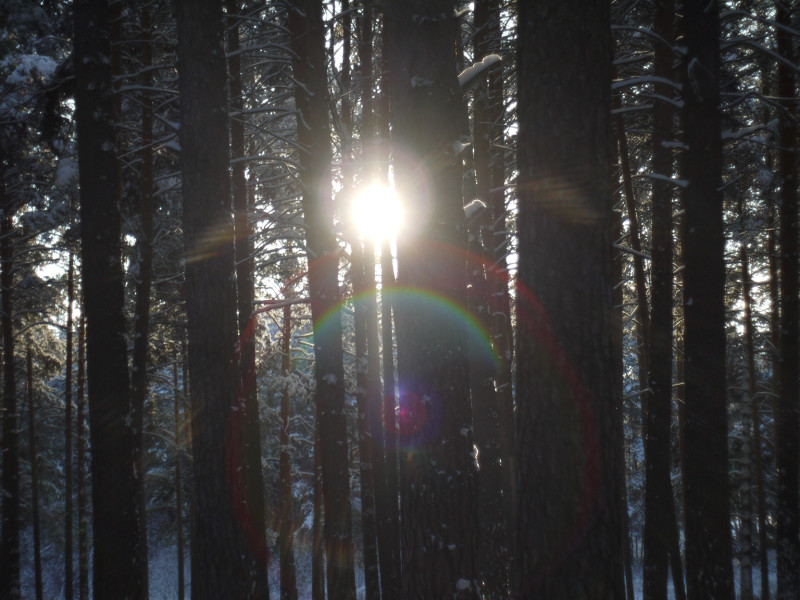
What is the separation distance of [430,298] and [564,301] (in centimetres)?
134

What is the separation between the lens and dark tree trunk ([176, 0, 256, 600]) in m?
5.94

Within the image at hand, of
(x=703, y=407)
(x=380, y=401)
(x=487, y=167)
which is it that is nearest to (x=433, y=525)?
(x=703, y=407)

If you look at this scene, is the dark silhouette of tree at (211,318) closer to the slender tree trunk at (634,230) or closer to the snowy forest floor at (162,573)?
the slender tree trunk at (634,230)

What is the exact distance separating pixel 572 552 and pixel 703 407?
14.5ft

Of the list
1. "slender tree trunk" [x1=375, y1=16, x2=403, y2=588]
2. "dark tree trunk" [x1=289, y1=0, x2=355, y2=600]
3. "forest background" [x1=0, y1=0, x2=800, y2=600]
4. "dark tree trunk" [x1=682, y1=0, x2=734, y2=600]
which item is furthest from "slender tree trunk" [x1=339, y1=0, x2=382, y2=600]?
"dark tree trunk" [x1=682, y1=0, x2=734, y2=600]

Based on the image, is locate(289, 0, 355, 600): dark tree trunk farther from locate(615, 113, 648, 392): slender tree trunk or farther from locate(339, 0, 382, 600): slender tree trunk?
locate(615, 113, 648, 392): slender tree trunk

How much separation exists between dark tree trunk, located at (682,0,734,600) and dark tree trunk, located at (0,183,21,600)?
14768 mm

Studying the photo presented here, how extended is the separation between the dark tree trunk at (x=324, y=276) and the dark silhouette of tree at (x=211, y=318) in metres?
1.80

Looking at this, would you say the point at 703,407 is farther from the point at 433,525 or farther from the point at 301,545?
the point at 301,545

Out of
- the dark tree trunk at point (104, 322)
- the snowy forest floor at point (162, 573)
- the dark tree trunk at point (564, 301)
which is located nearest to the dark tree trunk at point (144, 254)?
the dark tree trunk at point (104, 322)

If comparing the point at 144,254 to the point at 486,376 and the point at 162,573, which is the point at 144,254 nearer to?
the point at 486,376

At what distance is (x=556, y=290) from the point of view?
153 inches

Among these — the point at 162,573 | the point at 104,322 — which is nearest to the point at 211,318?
the point at 104,322

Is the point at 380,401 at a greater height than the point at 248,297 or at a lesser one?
lesser
